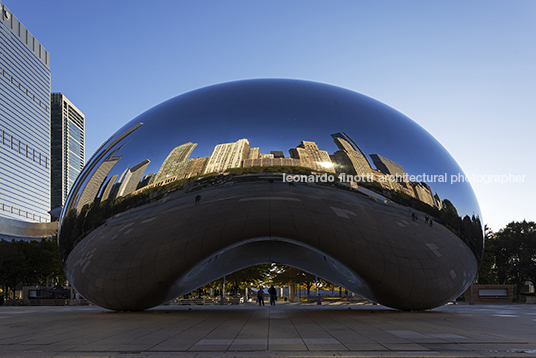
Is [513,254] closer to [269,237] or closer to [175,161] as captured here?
[269,237]

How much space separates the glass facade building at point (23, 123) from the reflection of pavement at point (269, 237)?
138 m

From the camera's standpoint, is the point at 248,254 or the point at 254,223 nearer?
the point at 254,223

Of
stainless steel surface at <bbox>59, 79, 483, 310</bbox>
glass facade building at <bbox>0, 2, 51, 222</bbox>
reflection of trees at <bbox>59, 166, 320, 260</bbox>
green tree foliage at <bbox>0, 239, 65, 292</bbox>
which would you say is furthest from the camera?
glass facade building at <bbox>0, 2, 51, 222</bbox>

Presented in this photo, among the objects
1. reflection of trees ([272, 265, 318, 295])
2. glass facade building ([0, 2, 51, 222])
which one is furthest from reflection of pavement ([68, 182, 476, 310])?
glass facade building ([0, 2, 51, 222])

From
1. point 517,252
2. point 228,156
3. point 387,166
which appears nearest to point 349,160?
point 387,166

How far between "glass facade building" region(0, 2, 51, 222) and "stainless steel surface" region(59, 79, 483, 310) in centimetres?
13808

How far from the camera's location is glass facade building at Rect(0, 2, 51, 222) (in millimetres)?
136625

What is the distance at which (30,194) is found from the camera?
15325cm

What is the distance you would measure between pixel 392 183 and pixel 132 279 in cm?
717

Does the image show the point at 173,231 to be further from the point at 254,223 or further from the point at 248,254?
the point at 248,254

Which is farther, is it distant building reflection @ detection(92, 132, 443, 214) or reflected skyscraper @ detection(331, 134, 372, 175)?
reflected skyscraper @ detection(331, 134, 372, 175)

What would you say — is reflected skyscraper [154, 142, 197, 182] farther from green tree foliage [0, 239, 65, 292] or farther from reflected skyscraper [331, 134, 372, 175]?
green tree foliage [0, 239, 65, 292]

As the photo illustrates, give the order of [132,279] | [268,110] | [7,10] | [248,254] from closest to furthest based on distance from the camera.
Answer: [268,110] < [132,279] < [248,254] < [7,10]

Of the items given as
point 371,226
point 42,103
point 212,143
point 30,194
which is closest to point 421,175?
point 371,226
